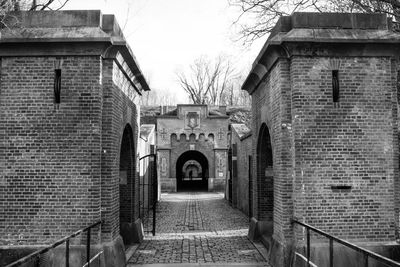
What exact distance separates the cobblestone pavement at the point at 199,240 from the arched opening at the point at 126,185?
0.73 metres

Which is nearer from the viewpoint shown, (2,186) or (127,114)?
(2,186)

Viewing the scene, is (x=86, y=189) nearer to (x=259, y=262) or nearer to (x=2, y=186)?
(x=2, y=186)

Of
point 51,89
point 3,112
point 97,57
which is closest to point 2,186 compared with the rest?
point 3,112

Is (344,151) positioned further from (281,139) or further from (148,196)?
(148,196)

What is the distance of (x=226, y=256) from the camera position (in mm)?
9359

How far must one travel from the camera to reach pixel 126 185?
11.2 m

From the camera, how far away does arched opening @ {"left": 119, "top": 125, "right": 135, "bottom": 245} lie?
10.9 meters

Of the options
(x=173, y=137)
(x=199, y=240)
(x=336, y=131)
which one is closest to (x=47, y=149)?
(x=199, y=240)

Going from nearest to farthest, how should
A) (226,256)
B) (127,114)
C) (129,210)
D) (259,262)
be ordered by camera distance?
(259,262)
(226,256)
(127,114)
(129,210)

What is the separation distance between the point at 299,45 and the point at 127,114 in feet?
14.8

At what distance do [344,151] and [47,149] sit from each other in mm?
5939

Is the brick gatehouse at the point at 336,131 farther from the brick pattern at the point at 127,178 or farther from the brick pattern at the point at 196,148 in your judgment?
the brick pattern at the point at 196,148

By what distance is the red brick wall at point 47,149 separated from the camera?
7910 millimetres

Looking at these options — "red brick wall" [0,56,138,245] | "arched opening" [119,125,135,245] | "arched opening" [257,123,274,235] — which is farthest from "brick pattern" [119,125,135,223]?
"arched opening" [257,123,274,235]
